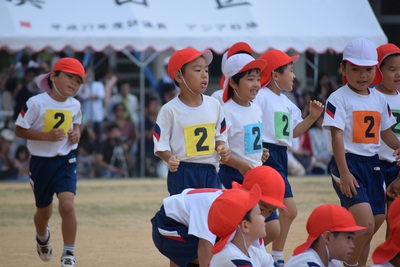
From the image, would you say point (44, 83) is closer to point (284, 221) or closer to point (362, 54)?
point (284, 221)

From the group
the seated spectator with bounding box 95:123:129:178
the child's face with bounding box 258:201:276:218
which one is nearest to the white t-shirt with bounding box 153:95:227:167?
the child's face with bounding box 258:201:276:218

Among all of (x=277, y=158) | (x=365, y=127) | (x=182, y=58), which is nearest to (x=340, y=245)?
(x=365, y=127)

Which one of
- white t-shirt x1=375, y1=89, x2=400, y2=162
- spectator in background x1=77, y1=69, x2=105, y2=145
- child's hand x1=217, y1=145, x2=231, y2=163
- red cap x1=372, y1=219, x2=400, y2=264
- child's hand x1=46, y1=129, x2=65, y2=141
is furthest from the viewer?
spectator in background x1=77, y1=69, x2=105, y2=145

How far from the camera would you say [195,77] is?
766 centimetres

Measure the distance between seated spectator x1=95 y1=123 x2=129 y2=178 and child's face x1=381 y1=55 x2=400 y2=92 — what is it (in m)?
10.5

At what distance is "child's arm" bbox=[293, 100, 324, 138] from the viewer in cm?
793

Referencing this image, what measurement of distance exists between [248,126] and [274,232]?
962mm

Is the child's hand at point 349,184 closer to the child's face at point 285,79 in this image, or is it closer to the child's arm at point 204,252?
the child's face at point 285,79

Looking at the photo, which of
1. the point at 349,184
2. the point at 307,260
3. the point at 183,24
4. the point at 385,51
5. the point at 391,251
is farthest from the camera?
the point at 183,24

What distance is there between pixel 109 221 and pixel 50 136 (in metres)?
3.50

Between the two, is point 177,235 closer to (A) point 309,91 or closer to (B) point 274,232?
(B) point 274,232

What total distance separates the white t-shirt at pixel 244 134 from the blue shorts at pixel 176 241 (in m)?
1.43

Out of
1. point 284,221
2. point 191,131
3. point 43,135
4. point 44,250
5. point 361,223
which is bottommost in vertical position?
point 44,250

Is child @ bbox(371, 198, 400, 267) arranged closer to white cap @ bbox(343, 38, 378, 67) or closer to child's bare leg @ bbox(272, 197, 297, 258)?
white cap @ bbox(343, 38, 378, 67)
